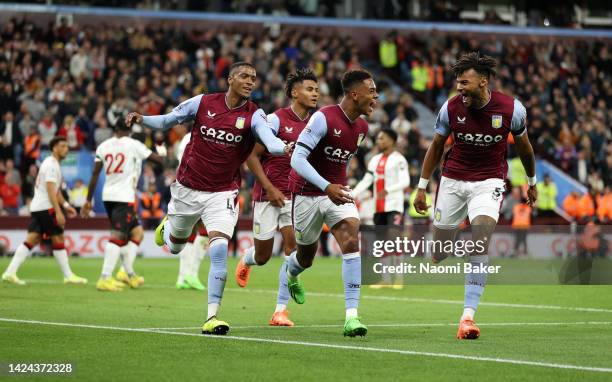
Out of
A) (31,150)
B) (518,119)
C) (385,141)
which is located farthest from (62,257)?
(31,150)

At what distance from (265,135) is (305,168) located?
664 millimetres

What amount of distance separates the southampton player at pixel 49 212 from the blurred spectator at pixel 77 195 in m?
9.85

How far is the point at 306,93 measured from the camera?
13766mm

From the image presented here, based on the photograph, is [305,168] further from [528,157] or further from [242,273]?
[242,273]

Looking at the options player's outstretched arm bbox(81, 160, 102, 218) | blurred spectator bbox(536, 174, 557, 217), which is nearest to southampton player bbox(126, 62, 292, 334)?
player's outstretched arm bbox(81, 160, 102, 218)

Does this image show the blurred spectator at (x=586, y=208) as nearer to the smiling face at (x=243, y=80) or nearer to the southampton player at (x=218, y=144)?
the southampton player at (x=218, y=144)

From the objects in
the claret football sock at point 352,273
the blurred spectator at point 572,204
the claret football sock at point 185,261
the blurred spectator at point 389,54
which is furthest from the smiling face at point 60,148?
the blurred spectator at point 389,54

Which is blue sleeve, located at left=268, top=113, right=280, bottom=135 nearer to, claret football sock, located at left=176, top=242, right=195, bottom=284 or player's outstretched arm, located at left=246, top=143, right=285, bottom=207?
player's outstretched arm, located at left=246, top=143, right=285, bottom=207

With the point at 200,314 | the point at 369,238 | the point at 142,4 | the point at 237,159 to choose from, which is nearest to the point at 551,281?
the point at 369,238

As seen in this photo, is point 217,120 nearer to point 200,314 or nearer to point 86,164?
point 200,314

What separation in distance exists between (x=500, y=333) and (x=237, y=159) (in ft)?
10.9

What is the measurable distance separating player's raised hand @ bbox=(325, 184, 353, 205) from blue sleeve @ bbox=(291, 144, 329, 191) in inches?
3.2

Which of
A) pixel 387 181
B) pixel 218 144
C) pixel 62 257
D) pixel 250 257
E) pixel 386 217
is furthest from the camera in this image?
pixel 386 217

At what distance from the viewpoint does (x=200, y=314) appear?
14398 mm
